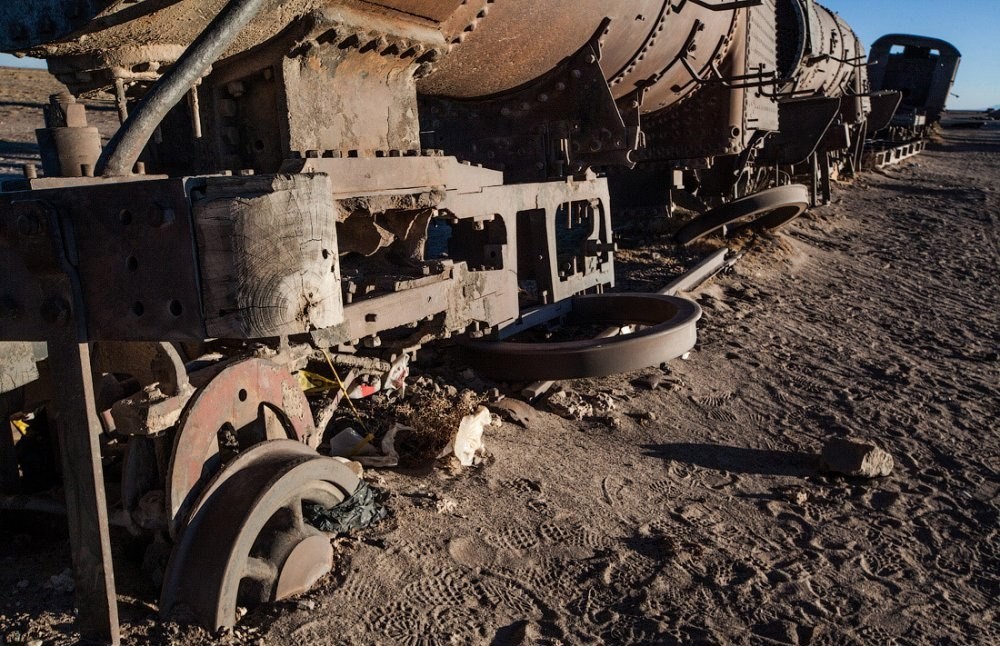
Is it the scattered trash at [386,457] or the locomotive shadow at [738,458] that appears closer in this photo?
the scattered trash at [386,457]

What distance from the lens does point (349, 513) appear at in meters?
2.72

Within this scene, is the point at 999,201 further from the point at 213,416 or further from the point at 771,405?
the point at 213,416

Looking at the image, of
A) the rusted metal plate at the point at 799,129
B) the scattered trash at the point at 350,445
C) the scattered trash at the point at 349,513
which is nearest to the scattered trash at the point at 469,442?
the scattered trash at the point at 350,445

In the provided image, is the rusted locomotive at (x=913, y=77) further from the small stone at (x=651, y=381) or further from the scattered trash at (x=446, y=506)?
the scattered trash at (x=446, y=506)

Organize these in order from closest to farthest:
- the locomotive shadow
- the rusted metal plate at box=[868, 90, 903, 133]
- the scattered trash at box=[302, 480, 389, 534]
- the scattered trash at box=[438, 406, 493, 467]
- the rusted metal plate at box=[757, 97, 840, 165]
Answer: the scattered trash at box=[302, 480, 389, 534], the scattered trash at box=[438, 406, 493, 467], the locomotive shadow, the rusted metal plate at box=[757, 97, 840, 165], the rusted metal plate at box=[868, 90, 903, 133]

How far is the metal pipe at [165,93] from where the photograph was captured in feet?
6.23

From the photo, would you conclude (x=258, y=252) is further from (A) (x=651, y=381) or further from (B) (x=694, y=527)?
(A) (x=651, y=381)

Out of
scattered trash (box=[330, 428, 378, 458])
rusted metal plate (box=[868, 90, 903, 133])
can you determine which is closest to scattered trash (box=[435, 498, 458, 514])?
scattered trash (box=[330, 428, 378, 458])

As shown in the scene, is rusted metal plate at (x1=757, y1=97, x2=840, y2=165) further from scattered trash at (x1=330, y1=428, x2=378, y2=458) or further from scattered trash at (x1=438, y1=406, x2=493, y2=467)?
scattered trash at (x1=330, y1=428, x2=378, y2=458)

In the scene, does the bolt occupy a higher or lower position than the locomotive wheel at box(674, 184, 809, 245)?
higher

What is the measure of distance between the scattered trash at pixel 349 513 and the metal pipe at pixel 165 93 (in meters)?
1.24

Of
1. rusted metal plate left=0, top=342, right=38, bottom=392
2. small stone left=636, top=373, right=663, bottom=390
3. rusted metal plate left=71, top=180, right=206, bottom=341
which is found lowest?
small stone left=636, top=373, right=663, bottom=390

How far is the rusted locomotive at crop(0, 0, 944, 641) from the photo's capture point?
1796 millimetres

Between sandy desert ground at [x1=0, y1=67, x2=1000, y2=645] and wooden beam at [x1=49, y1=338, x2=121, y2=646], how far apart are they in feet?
0.54
